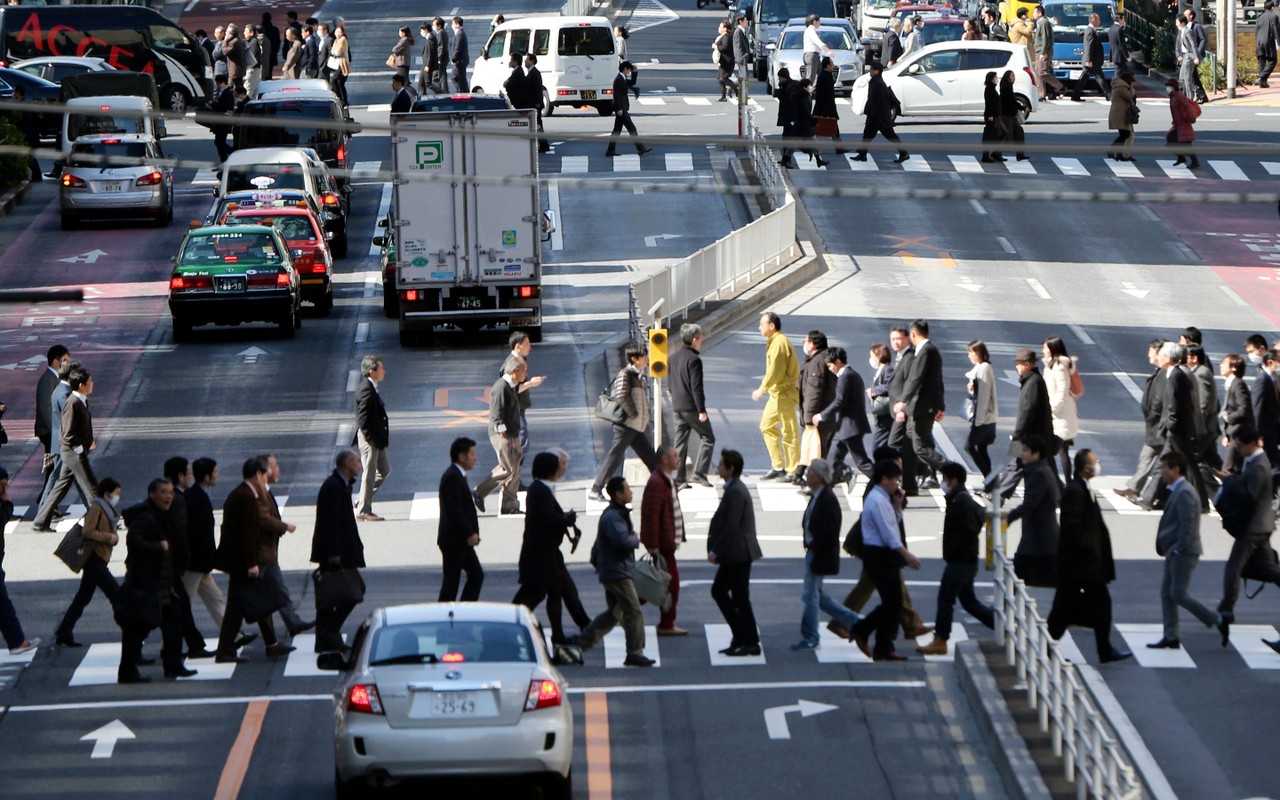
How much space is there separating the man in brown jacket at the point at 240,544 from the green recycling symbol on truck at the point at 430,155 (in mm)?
13440

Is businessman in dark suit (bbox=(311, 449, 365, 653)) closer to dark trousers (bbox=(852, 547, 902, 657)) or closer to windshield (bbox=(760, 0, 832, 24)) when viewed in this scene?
dark trousers (bbox=(852, 547, 902, 657))

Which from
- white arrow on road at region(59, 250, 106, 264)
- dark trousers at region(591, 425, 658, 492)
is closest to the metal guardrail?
dark trousers at region(591, 425, 658, 492)

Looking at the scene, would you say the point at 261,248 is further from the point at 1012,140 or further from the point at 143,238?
the point at 1012,140

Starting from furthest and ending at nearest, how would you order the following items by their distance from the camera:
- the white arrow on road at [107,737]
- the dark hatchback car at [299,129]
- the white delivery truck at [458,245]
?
1. the dark hatchback car at [299,129]
2. the white delivery truck at [458,245]
3. the white arrow on road at [107,737]

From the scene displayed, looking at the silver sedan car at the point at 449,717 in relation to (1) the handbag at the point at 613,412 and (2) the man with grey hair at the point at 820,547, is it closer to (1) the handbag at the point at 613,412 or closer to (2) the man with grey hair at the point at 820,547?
(2) the man with grey hair at the point at 820,547

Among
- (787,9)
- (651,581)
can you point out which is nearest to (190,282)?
(651,581)

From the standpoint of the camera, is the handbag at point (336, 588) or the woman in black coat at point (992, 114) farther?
the woman in black coat at point (992, 114)

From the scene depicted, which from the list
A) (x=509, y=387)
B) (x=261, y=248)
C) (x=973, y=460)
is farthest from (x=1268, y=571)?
(x=261, y=248)

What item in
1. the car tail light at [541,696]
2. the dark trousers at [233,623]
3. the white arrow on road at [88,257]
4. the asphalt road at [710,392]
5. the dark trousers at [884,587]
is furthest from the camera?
the white arrow on road at [88,257]

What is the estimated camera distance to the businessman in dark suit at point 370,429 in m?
20.5

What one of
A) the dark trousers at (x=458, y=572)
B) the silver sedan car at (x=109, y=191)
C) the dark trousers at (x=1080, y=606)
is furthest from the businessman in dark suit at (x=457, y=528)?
the silver sedan car at (x=109, y=191)

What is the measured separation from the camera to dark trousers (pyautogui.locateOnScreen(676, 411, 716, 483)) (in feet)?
70.3

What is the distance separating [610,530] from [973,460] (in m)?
7.88

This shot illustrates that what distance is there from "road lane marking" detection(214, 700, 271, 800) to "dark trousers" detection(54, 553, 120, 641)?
1.51 metres
